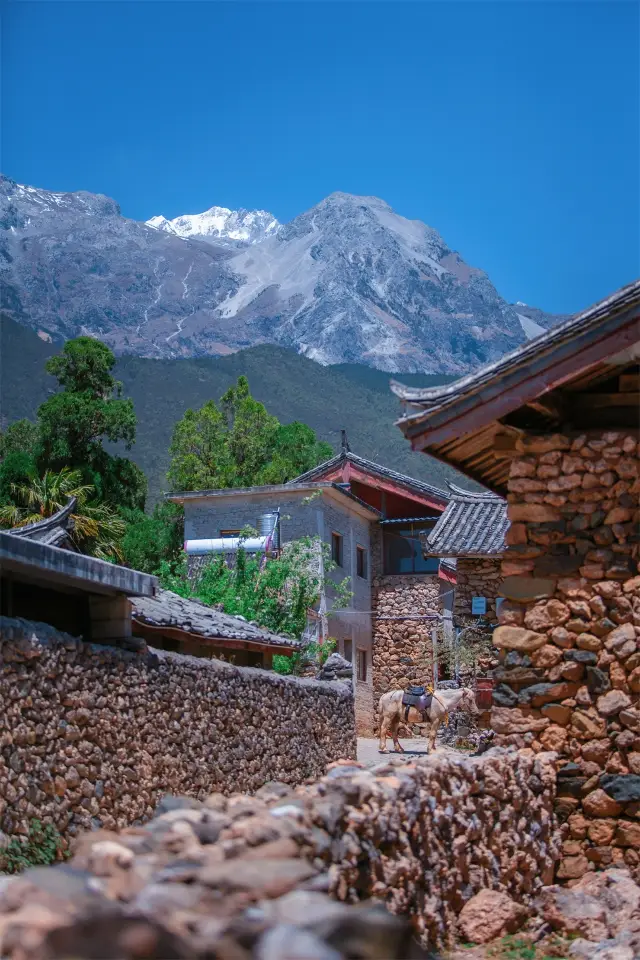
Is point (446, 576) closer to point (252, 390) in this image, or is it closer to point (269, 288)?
point (252, 390)

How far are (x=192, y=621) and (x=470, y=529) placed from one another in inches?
478

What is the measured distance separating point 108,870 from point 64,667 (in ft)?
18.9

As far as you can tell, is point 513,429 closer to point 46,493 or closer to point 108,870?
point 108,870

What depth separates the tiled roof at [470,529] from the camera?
2288 centimetres

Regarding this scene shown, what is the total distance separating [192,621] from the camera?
1271 cm

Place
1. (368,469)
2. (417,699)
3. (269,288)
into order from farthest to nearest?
(269,288), (368,469), (417,699)

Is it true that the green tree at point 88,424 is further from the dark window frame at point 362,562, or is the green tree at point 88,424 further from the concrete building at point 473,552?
the concrete building at point 473,552

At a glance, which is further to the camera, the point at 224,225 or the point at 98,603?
the point at 224,225

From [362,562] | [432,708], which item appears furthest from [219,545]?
[432,708]

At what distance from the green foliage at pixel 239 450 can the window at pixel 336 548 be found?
20.5 ft

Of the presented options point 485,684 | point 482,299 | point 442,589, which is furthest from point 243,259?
point 485,684

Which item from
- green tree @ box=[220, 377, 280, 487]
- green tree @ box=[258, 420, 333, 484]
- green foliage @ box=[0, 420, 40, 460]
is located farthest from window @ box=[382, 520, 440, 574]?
green foliage @ box=[0, 420, 40, 460]

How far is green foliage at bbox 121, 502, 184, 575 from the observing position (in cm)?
3431

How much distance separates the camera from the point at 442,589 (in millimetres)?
32438
